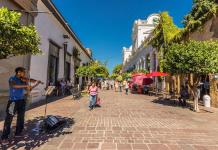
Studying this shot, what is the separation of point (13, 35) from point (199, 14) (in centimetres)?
1570

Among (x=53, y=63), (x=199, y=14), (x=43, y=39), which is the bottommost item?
(x=53, y=63)

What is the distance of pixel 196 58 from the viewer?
1094 centimetres

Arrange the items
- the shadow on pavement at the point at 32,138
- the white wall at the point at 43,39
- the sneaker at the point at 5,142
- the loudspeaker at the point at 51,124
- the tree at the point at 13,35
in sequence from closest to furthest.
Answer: the tree at the point at 13,35 → the shadow on pavement at the point at 32,138 → the sneaker at the point at 5,142 → the loudspeaker at the point at 51,124 → the white wall at the point at 43,39

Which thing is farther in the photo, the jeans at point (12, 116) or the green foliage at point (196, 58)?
the green foliage at point (196, 58)

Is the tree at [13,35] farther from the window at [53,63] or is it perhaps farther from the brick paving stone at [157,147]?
the window at [53,63]

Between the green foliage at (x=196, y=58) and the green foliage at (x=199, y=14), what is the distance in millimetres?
4785

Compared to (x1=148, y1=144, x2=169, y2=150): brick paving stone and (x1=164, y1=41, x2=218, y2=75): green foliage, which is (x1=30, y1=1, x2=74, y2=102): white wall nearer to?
(x1=164, y1=41, x2=218, y2=75): green foliage

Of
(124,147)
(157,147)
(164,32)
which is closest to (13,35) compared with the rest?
(124,147)

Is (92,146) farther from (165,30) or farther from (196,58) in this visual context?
(165,30)

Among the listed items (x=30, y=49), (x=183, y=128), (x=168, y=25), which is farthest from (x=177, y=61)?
(x=168, y=25)

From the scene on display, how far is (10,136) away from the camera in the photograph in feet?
18.6

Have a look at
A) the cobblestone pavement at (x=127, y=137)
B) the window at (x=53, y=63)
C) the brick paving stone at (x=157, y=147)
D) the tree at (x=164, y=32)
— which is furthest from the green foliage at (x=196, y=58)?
the window at (x=53, y=63)

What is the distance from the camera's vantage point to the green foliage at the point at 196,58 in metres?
11.0

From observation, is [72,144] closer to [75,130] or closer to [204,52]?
[75,130]
